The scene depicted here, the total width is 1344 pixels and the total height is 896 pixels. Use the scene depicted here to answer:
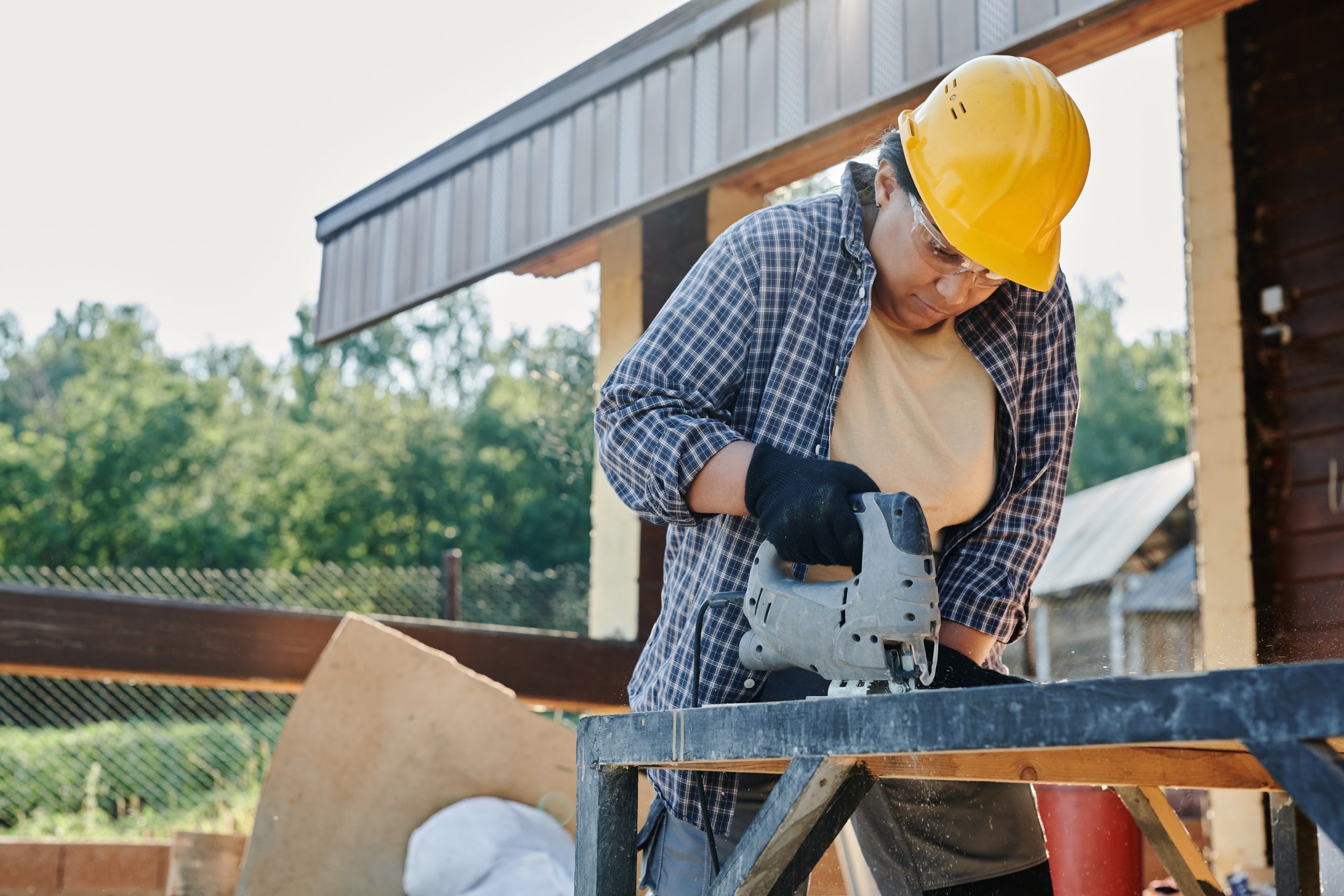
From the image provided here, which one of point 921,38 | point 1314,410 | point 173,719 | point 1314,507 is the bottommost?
point 173,719

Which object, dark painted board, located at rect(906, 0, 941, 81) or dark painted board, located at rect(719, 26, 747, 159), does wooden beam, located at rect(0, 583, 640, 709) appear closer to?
dark painted board, located at rect(719, 26, 747, 159)

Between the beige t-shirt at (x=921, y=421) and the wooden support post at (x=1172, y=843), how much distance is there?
47cm

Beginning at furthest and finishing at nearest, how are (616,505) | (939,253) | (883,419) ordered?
(616,505)
(883,419)
(939,253)

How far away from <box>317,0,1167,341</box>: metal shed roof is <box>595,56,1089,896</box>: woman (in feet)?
4.22

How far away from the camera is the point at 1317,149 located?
12.6 feet

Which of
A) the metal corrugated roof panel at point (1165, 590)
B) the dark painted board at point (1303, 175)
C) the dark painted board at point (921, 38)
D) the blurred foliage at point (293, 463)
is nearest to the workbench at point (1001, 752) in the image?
the dark painted board at point (921, 38)

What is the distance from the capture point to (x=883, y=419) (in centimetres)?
173

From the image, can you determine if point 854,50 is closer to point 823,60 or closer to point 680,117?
point 823,60

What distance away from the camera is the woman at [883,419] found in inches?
59.6

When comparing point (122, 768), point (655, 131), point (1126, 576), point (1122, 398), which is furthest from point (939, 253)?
point (1122, 398)

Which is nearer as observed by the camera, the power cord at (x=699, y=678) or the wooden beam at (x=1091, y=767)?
the wooden beam at (x=1091, y=767)

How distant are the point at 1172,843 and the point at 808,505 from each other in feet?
2.77

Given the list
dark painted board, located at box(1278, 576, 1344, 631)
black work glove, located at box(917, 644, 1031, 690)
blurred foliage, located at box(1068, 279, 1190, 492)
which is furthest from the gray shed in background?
black work glove, located at box(917, 644, 1031, 690)

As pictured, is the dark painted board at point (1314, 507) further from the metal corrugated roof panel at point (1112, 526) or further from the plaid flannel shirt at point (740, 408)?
the metal corrugated roof panel at point (1112, 526)
